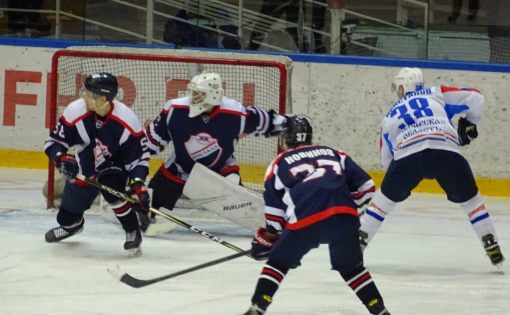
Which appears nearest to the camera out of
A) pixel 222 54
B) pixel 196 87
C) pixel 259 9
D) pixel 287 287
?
pixel 287 287

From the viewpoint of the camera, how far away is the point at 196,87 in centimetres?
630

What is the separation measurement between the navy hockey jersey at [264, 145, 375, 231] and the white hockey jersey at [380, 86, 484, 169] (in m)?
1.26

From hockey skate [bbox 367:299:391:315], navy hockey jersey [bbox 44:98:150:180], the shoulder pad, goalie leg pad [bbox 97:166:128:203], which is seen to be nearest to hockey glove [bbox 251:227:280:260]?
hockey skate [bbox 367:299:391:315]

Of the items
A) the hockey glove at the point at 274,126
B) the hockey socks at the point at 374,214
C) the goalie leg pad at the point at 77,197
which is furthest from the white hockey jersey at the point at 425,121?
the goalie leg pad at the point at 77,197

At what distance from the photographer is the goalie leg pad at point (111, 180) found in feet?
19.7

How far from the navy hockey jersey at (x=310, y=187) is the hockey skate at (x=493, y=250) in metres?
1.43

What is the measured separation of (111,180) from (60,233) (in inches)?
19.0

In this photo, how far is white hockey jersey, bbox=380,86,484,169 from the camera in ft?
18.9

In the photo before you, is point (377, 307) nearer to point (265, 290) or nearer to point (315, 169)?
point (265, 290)

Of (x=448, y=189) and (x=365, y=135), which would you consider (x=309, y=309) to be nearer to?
(x=448, y=189)

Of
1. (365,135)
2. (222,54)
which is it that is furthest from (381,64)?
(222,54)

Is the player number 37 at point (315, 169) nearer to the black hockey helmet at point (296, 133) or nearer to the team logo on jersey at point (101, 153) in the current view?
the black hockey helmet at point (296, 133)

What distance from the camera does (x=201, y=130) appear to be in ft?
21.0

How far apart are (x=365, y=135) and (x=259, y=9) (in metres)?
1.24
